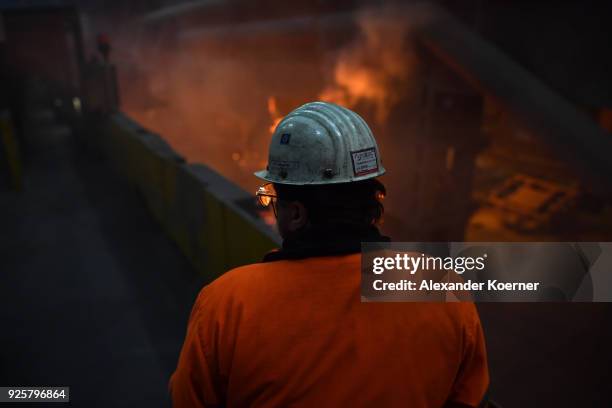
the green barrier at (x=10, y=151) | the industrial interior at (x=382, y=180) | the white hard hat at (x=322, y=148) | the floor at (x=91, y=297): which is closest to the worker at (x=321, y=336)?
the white hard hat at (x=322, y=148)

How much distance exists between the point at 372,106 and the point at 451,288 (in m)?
7.64

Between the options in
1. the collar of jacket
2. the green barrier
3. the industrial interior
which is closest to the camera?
the collar of jacket

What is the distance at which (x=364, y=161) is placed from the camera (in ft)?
6.33

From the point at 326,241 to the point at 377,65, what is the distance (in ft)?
24.4

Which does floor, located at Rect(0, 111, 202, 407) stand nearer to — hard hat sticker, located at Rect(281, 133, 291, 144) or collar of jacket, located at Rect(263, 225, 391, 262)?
hard hat sticker, located at Rect(281, 133, 291, 144)

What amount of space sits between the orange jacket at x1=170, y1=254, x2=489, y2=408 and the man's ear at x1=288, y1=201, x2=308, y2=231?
0.17m

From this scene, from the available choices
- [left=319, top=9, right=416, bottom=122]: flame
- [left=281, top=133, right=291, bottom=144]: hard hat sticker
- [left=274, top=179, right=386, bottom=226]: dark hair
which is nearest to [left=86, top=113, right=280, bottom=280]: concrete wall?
[left=281, top=133, right=291, bottom=144]: hard hat sticker

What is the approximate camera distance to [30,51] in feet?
51.4

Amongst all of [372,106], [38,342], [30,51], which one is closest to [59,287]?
[38,342]

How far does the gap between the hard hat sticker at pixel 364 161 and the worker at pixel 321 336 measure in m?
0.28

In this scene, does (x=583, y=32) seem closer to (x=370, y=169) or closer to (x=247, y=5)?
(x=370, y=169)

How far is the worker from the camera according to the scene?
134cm

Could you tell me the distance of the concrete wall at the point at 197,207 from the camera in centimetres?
454

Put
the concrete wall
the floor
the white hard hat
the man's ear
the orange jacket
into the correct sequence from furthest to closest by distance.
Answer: the concrete wall < the floor < the white hard hat < the man's ear < the orange jacket
